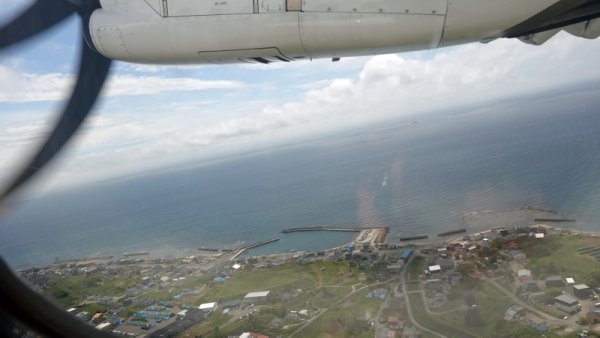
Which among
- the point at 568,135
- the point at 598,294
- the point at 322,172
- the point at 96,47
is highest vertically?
the point at 96,47

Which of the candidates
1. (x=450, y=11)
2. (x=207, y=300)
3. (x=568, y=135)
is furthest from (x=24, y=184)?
(x=568, y=135)

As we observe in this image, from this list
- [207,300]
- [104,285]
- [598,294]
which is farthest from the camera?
[104,285]

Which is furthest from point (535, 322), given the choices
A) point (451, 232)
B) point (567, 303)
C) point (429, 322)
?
point (451, 232)

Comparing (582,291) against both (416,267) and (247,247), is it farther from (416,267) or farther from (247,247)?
(247,247)

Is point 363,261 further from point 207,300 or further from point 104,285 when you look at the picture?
point 104,285

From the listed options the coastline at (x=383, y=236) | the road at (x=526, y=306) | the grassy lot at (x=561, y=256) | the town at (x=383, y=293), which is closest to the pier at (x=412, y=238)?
the coastline at (x=383, y=236)

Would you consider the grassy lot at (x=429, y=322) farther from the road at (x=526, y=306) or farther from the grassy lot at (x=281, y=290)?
the grassy lot at (x=281, y=290)

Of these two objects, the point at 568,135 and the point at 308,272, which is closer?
the point at 308,272
